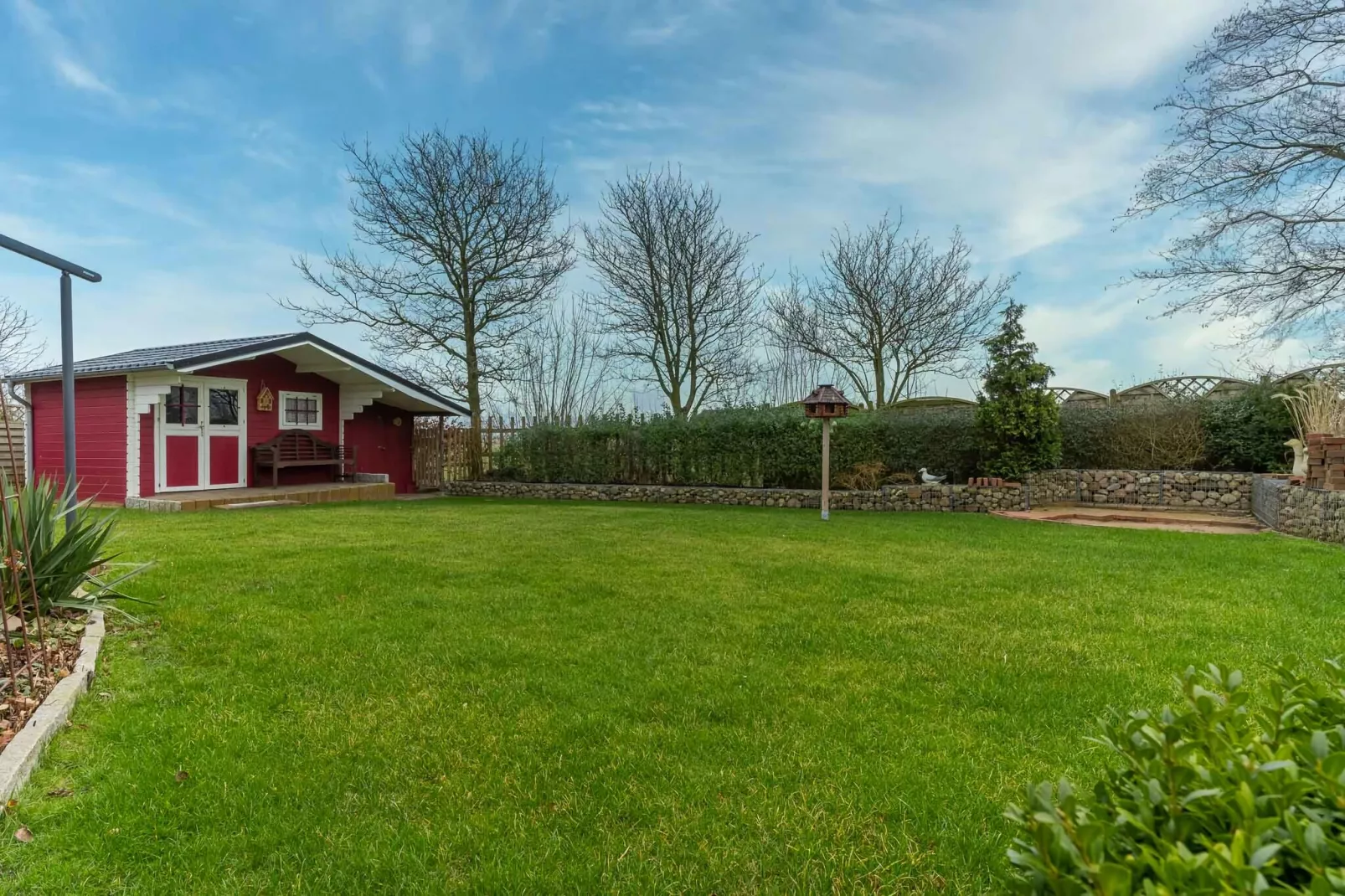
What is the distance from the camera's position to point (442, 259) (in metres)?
15.6

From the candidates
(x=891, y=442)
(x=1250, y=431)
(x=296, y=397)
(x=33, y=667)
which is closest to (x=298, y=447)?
(x=296, y=397)

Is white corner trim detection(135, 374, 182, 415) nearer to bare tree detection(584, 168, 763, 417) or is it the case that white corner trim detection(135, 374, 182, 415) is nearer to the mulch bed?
the mulch bed

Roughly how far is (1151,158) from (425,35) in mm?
12731

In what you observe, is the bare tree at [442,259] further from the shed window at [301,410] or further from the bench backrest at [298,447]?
the bench backrest at [298,447]

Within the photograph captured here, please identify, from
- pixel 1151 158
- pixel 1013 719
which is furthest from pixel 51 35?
pixel 1151 158

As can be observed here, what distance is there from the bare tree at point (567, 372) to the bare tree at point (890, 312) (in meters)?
4.89

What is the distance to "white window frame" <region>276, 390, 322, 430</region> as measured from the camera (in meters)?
13.3

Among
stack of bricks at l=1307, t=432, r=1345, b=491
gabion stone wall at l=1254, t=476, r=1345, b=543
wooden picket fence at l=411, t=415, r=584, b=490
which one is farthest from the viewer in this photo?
wooden picket fence at l=411, t=415, r=584, b=490

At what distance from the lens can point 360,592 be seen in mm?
4844

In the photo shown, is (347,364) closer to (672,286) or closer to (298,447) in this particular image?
(298,447)

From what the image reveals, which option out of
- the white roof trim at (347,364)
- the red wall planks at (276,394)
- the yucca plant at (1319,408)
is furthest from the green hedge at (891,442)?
the red wall planks at (276,394)

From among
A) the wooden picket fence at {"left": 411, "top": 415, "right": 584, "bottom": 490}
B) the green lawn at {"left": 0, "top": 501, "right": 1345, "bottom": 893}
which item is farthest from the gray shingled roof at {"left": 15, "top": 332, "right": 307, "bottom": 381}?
the green lawn at {"left": 0, "top": 501, "right": 1345, "bottom": 893}

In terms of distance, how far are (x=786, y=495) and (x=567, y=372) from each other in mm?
8169

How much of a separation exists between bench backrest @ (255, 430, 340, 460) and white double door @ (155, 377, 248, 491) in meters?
0.52
